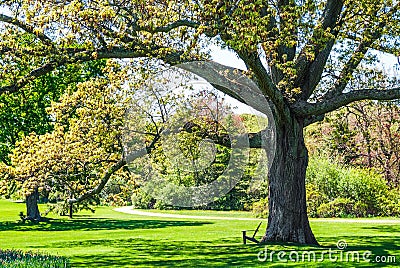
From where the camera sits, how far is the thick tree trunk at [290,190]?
13.6 metres

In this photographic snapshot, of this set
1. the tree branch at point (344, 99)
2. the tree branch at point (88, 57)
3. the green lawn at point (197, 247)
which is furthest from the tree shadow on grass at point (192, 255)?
the tree branch at point (88, 57)

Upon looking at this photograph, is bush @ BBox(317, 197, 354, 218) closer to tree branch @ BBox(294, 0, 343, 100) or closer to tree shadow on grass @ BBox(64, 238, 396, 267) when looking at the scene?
tree shadow on grass @ BBox(64, 238, 396, 267)

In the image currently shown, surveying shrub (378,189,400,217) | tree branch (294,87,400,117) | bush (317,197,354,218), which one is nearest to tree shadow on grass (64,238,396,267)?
tree branch (294,87,400,117)

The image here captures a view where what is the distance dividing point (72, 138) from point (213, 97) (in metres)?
4.18

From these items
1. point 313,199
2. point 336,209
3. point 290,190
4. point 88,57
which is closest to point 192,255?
point 290,190

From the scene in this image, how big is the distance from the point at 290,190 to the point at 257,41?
5.04 metres

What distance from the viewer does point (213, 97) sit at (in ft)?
48.9

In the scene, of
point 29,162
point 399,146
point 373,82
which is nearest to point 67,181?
point 29,162

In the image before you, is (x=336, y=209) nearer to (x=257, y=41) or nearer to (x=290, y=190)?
(x=290, y=190)

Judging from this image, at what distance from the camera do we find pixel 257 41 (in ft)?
32.4

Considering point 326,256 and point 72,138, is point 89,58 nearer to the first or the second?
point 72,138

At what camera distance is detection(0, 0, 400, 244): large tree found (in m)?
9.79

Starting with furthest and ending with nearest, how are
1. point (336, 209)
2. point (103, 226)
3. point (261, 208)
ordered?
point (261, 208) < point (336, 209) < point (103, 226)

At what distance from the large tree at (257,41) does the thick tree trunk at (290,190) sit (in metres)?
0.02
